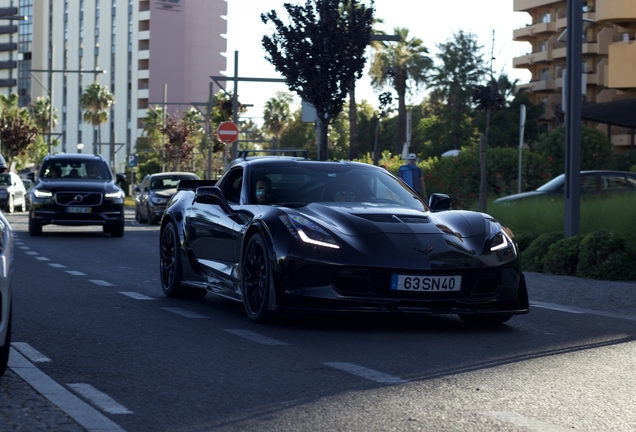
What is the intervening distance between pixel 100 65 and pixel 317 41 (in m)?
111

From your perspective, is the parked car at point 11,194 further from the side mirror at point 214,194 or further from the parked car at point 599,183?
the side mirror at point 214,194

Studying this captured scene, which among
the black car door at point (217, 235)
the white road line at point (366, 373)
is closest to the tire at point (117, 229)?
the black car door at point (217, 235)

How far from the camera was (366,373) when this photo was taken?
6562 millimetres

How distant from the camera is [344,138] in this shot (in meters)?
131

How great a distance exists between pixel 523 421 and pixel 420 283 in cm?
300

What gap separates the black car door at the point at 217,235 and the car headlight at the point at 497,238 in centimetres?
203

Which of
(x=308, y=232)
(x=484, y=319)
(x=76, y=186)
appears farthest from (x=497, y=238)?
(x=76, y=186)

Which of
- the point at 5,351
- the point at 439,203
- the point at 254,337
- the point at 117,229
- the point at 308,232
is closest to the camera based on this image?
the point at 5,351

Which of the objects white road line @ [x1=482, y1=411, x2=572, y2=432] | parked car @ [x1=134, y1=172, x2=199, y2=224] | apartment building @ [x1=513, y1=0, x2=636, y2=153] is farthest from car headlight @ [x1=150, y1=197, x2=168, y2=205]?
white road line @ [x1=482, y1=411, x2=572, y2=432]

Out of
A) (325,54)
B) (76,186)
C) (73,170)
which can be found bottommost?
(76,186)

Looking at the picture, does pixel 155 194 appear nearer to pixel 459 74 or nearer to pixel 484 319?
pixel 484 319

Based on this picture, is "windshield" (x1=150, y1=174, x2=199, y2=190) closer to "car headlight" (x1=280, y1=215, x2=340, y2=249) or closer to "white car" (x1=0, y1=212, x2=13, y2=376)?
"car headlight" (x1=280, y1=215, x2=340, y2=249)

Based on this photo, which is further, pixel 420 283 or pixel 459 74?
pixel 459 74

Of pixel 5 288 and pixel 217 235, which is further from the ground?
pixel 217 235
